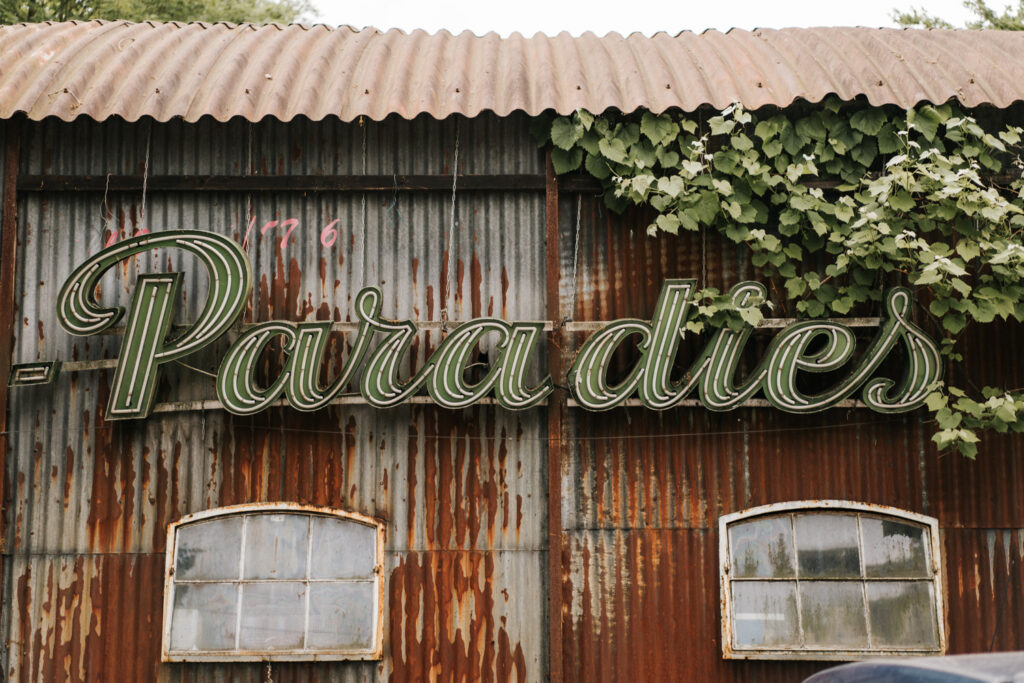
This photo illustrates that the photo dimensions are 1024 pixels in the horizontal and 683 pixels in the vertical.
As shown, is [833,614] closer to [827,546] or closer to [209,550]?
[827,546]

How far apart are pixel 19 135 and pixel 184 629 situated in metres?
4.30

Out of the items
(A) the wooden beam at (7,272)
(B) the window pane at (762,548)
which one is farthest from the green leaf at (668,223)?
(A) the wooden beam at (7,272)

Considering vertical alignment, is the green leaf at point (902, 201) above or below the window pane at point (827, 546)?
above

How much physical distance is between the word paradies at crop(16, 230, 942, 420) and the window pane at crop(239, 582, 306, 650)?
1471 millimetres

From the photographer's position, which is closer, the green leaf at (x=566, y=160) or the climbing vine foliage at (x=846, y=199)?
the climbing vine foliage at (x=846, y=199)

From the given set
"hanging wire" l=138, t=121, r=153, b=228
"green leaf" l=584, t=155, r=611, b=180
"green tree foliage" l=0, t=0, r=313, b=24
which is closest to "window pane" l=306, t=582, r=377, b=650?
"hanging wire" l=138, t=121, r=153, b=228

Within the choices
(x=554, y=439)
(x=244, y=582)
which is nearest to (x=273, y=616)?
(x=244, y=582)

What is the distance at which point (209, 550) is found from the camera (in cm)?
662

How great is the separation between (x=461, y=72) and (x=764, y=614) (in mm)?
5166

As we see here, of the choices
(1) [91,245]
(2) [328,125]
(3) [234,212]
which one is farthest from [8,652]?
(2) [328,125]

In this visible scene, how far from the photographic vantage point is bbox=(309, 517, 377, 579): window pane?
6613 millimetres

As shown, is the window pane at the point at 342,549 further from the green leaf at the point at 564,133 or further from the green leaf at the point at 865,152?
the green leaf at the point at 865,152

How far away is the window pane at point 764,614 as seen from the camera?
655 cm

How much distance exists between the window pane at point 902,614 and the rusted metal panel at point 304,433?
2.65 m
